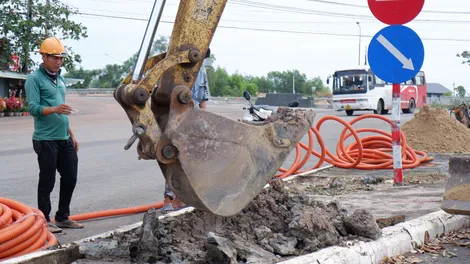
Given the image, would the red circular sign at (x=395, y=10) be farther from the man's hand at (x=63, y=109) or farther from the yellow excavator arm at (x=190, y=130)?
the yellow excavator arm at (x=190, y=130)

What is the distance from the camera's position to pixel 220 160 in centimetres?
456

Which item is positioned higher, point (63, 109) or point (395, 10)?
point (395, 10)

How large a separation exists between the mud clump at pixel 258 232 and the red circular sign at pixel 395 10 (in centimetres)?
348

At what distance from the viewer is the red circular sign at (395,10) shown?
833 centimetres

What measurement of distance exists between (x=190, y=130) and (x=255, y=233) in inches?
47.3

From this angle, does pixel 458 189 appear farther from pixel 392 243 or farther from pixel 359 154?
pixel 359 154


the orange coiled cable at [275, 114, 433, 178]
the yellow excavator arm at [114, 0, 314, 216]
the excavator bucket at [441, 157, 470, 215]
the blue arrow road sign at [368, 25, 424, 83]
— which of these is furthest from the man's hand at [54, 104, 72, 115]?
the orange coiled cable at [275, 114, 433, 178]

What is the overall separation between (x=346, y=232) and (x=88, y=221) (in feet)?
10.5

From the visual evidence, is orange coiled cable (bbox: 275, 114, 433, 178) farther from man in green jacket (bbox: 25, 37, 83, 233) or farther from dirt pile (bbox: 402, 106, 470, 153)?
man in green jacket (bbox: 25, 37, 83, 233)

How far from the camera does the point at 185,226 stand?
5.37m

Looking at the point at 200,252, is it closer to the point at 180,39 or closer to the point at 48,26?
the point at 180,39

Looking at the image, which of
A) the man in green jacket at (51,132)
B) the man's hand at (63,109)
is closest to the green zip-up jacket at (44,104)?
the man in green jacket at (51,132)

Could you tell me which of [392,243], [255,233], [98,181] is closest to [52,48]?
[255,233]

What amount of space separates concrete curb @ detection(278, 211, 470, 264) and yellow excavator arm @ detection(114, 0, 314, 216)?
0.69 meters
